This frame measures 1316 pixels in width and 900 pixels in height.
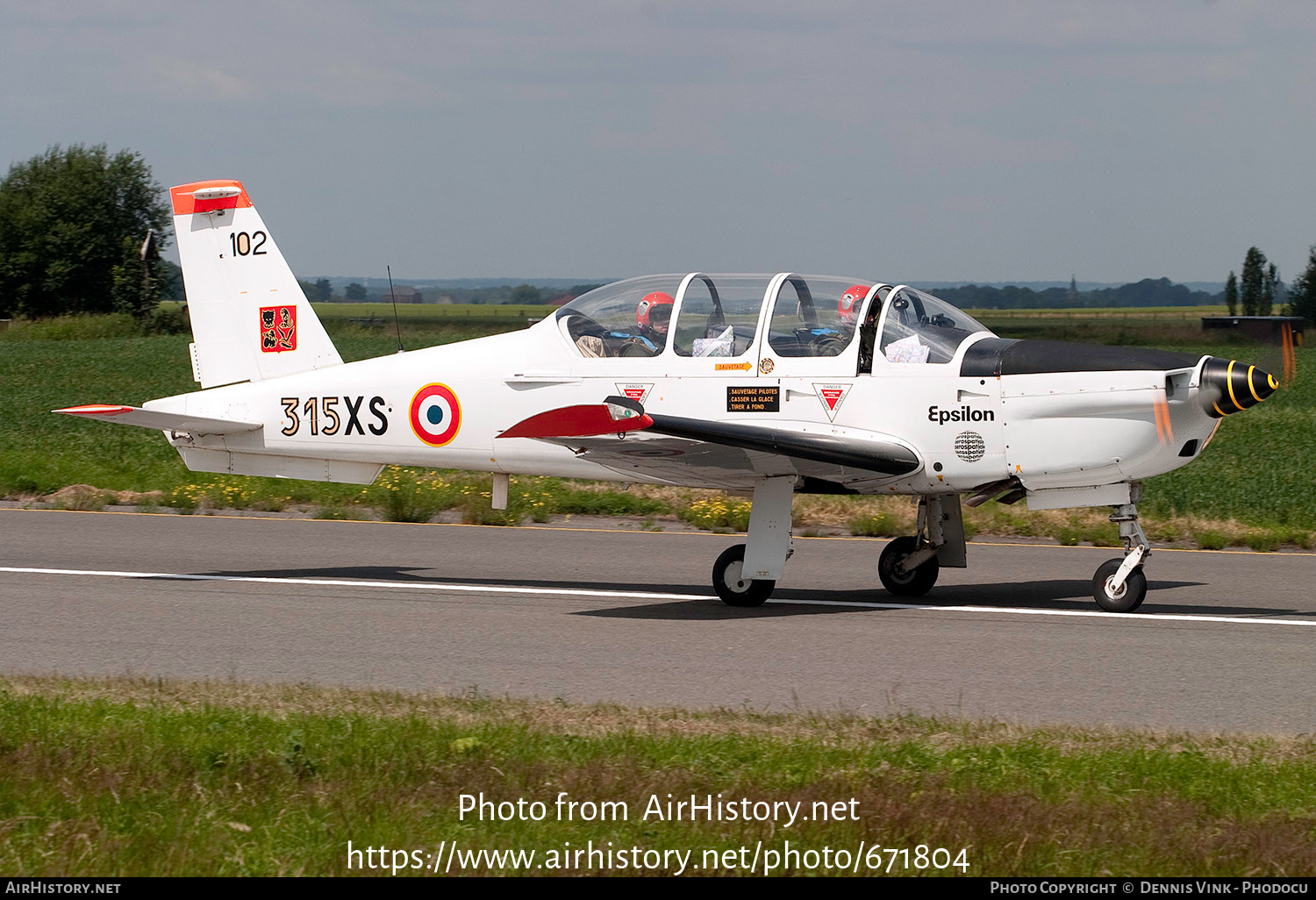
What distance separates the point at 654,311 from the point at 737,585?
2068 mm

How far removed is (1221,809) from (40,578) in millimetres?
8947

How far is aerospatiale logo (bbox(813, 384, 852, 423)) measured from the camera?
367 inches

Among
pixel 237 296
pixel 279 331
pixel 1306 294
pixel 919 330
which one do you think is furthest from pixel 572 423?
pixel 1306 294

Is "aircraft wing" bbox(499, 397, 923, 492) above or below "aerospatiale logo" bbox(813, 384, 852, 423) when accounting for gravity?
below

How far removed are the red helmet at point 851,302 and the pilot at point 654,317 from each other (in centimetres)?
120

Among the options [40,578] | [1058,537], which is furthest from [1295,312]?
[40,578]

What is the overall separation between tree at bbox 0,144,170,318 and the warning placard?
75223 millimetres

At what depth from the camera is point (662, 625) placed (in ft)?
30.0

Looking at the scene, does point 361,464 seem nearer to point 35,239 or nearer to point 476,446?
point 476,446

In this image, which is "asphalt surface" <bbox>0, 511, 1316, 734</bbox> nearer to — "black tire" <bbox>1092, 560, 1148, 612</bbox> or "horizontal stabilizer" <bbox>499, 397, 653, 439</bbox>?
"black tire" <bbox>1092, 560, 1148, 612</bbox>

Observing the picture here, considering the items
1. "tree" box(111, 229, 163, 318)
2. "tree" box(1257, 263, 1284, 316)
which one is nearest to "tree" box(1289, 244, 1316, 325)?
"tree" box(1257, 263, 1284, 316)

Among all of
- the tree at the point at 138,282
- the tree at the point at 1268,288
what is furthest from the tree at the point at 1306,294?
the tree at the point at 138,282

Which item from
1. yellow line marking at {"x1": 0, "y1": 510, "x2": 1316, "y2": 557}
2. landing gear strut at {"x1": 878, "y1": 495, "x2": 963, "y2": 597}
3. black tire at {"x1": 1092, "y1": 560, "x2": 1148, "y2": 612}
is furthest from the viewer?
yellow line marking at {"x1": 0, "y1": 510, "x2": 1316, "y2": 557}

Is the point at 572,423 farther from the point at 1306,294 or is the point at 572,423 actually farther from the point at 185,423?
the point at 1306,294
